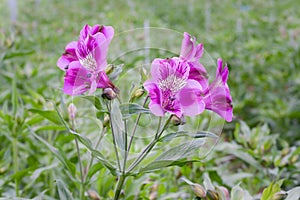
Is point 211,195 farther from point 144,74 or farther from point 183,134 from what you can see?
point 144,74

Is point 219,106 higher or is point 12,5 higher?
point 12,5

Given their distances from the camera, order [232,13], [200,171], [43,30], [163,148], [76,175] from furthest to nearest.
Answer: [232,13] → [43,30] → [200,171] → [76,175] → [163,148]

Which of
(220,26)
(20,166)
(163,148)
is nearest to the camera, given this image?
(163,148)

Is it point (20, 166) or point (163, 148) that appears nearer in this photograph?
point (163, 148)

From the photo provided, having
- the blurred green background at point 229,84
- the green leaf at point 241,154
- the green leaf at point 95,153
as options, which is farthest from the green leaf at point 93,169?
the green leaf at point 241,154

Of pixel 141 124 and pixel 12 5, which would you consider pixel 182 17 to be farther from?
pixel 141 124

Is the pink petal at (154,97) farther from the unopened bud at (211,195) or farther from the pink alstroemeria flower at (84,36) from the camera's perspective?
the unopened bud at (211,195)

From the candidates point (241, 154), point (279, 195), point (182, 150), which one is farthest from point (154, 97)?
point (241, 154)

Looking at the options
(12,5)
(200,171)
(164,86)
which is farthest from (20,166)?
(12,5)
